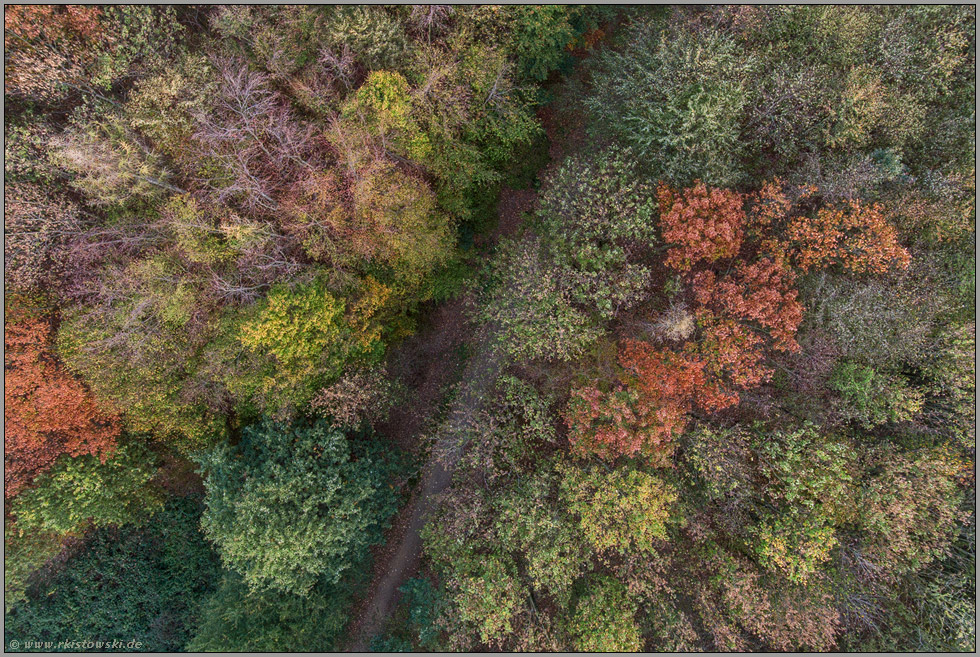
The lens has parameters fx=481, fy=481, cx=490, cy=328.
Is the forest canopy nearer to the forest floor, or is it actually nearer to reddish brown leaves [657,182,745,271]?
reddish brown leaves [657,182,745,271]

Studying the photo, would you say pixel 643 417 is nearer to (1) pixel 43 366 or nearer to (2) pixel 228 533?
(2) pixel 228 533

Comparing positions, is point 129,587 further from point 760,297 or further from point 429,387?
point 760,297

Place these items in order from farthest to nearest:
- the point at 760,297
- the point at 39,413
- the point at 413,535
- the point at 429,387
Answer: the point at 413,535 < the point at 429,387 < the point at 39,413 < the point at 760,297

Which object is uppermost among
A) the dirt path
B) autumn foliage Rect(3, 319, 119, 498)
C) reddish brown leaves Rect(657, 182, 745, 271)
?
autumn foliage Rect(3, 319, 119, 498)

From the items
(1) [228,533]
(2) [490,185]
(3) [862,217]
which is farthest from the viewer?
(2) [490,185]

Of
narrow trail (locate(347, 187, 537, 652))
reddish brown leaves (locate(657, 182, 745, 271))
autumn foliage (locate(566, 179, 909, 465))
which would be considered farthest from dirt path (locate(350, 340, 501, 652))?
reddish brown leaves (locate(657, 182, 745, 271))

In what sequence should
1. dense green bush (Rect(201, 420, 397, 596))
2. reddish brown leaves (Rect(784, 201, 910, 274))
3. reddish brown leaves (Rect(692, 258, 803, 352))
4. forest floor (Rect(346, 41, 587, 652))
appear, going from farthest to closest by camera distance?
forest floor (Rect(346, 41, 587, 652)) < dense green bush (Rect(201, 420, 397, 596)) < reddish brown leaves (Rect(784, 201, 910, 274)) < reddish brown leaves (Rect(692, 258, 803, 352))

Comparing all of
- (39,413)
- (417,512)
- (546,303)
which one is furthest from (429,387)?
(39,413)

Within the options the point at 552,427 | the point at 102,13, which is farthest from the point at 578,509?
the point at 102,13

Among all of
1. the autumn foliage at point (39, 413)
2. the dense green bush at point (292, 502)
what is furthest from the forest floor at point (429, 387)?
the autumn foliage at point (39, 413)
